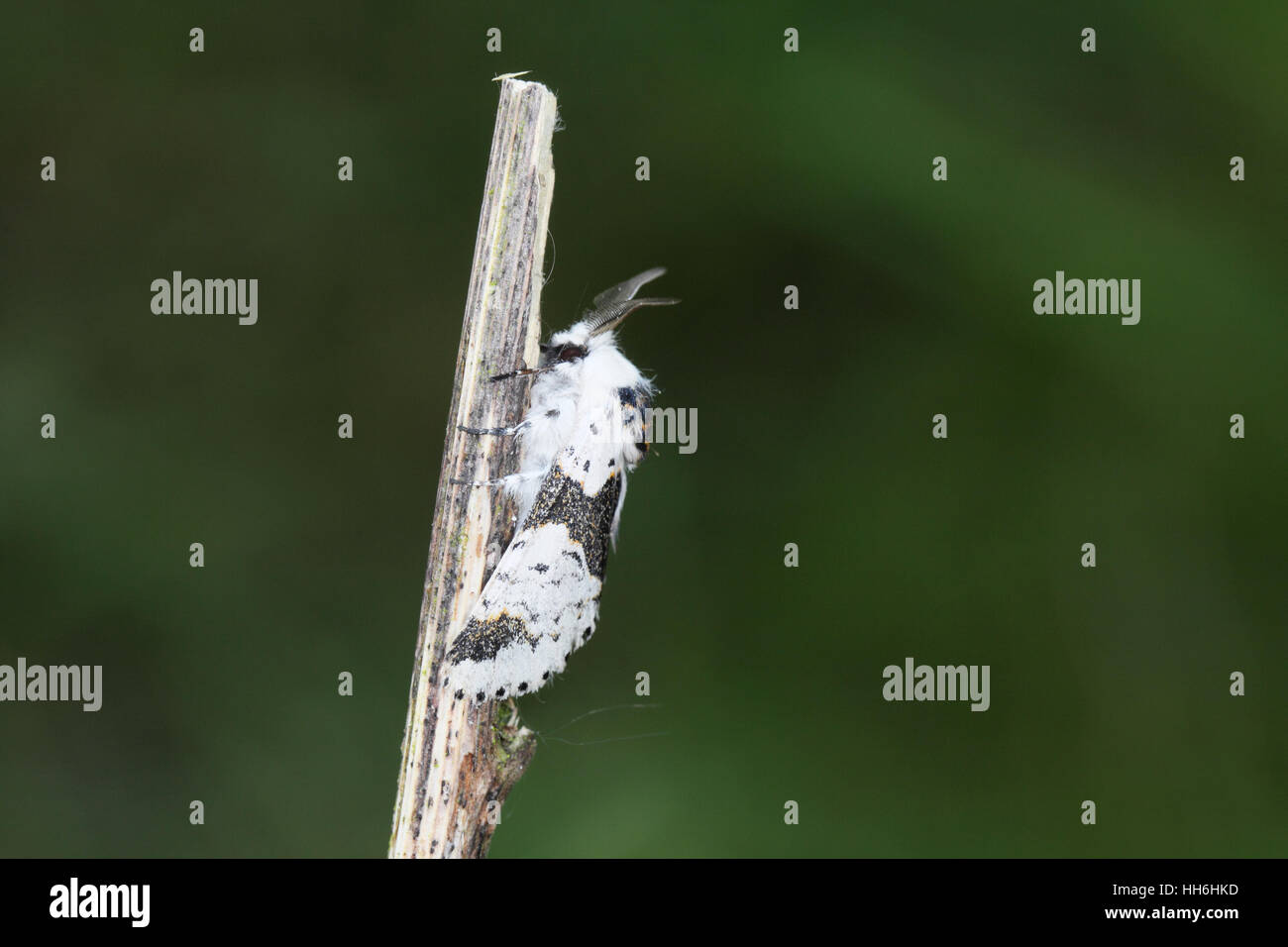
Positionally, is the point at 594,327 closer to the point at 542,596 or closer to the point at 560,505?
the point at 560,505

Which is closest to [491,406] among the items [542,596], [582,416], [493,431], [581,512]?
[493,431]

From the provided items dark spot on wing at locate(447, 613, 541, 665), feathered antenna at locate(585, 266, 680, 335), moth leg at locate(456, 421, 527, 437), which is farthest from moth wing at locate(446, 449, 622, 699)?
feathered antenna at locate(585, 266, 680, 335)

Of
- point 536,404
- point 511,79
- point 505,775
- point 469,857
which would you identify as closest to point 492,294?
point 536,404

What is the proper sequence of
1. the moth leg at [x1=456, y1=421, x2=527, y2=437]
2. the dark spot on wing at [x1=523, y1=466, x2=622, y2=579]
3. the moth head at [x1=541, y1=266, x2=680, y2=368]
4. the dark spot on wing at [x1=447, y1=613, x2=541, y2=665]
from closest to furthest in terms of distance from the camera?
1. the dark spot on wing at [x1=447, y1=613, x2=541, y2=665]
2. the moth leg at [x1=456, y1=421, x2=527, y2=437]
3. the dark spot on wing at [x1=523, y1=466, x2=622, y2=579]
4. the moth head at [x1=541, y1=266, x2=680, y2=368]

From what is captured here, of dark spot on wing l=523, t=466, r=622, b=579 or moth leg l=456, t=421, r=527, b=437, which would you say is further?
dark spot on wing l=523, t=466, r=622, b=579

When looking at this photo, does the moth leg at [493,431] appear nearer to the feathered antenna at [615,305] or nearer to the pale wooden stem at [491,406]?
the pale wooden stem at [491,406]

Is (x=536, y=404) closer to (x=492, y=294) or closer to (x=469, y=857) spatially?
(x=492, y=294)

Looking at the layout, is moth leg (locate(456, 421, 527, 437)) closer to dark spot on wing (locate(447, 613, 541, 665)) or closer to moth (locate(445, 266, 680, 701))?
moth (locate(445, 266, 680, 701))

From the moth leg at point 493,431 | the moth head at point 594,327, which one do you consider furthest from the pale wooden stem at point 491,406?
the moth head at point 594,327
